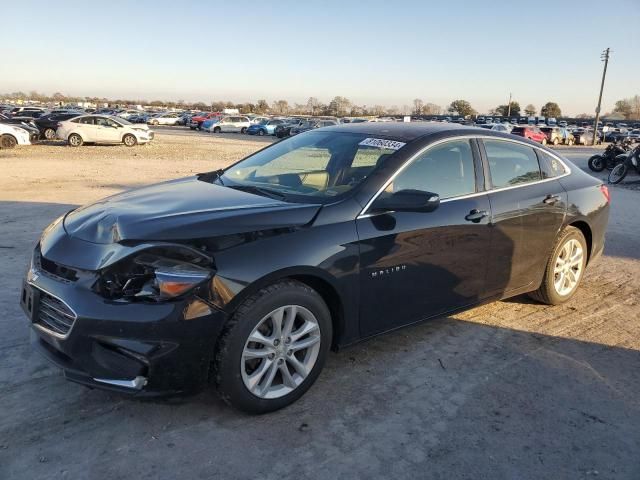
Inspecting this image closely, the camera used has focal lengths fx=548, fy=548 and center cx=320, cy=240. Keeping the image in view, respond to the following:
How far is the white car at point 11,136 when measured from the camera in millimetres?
21797

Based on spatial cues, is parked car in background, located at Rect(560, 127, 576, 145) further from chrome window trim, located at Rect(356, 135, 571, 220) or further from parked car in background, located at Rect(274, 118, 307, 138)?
chrome window trim, located at Rect(356, 135, 571, 220)

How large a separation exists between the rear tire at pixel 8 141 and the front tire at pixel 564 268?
22502 millimetres

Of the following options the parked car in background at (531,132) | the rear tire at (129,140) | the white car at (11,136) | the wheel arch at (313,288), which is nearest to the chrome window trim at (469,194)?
the wheel arch at (313,288)

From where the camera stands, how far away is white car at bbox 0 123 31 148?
21797 millimetres

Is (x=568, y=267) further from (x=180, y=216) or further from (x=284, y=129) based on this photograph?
(x=284, y=129)

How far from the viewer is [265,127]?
45.6 metres

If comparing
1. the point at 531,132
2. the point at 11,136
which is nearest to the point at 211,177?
the point at 11,136

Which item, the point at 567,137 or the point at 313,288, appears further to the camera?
the point at 567,137

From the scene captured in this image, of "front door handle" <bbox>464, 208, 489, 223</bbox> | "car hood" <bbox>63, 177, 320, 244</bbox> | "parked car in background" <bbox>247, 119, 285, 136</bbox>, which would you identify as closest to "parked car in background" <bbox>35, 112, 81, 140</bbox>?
"parked car in background" <bbox>247, 119, 285, 136</bbox>

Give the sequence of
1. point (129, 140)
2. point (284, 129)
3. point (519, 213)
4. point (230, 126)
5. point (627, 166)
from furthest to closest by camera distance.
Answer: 1. point (230, 126)
2. point (284, 129)
3. point (129, 140)
4. point (627, 166)
5. point (519, 213)

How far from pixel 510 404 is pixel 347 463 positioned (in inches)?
48.5

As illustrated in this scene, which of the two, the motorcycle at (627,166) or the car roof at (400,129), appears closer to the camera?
the car roof at (400,129)

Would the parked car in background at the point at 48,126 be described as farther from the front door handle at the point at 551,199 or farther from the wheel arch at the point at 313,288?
the wheel arch at the point at 313,288

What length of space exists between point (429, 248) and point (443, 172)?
0.65 m
